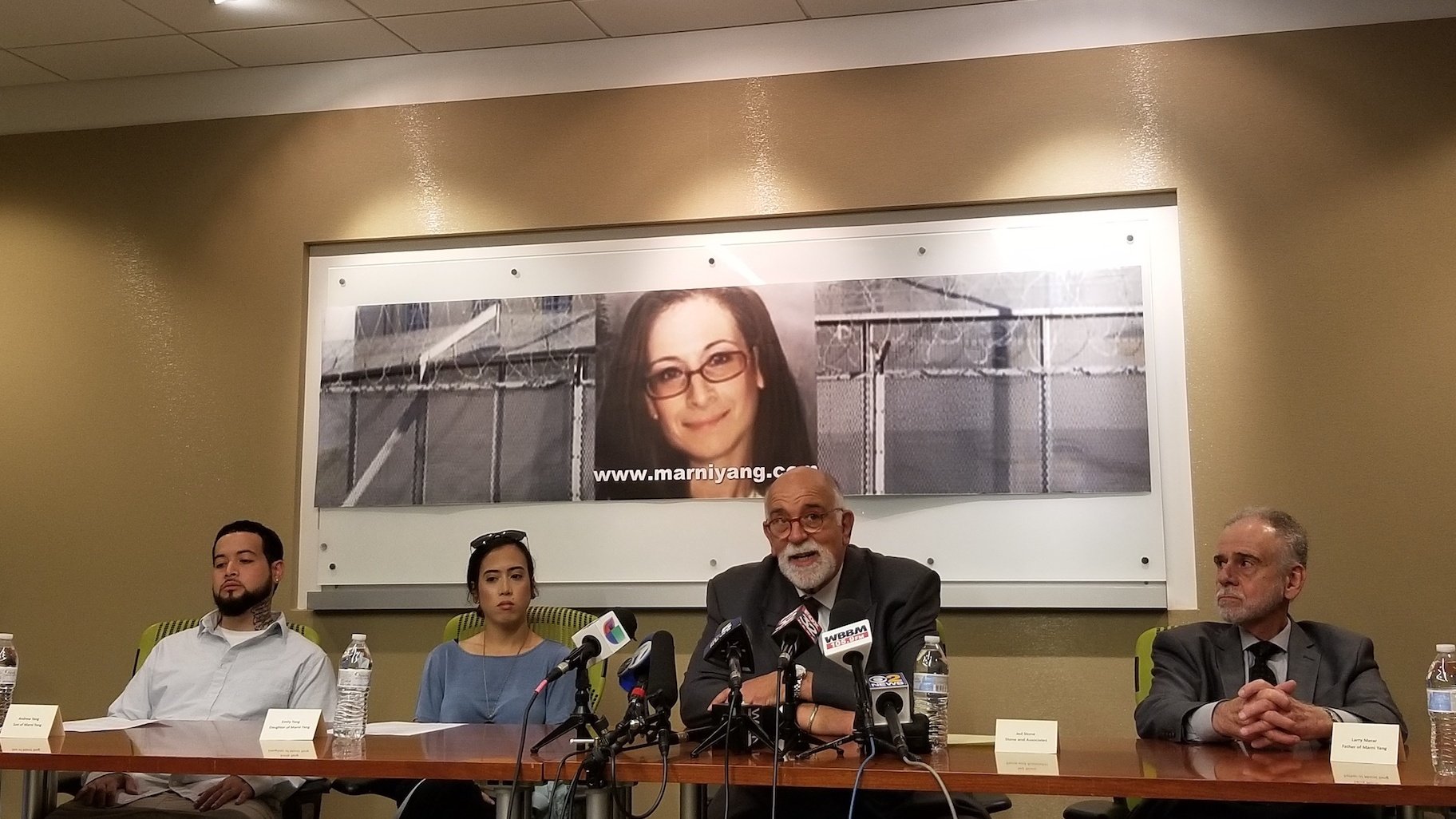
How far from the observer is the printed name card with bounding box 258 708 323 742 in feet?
9.21

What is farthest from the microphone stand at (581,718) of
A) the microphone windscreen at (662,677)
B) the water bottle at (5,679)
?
the water bottle at (5,679)

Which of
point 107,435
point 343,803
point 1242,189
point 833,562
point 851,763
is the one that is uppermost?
point 1242,189

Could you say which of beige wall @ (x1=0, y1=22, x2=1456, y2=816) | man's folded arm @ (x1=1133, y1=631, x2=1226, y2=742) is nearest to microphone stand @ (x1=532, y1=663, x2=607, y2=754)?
man's folded arm @ (x1=1133, y1=631, x2=1226, y2=742)

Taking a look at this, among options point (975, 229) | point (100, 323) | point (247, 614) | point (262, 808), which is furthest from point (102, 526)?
point (975, 229)

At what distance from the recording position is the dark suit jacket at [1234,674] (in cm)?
290

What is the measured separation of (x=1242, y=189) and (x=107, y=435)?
14.3 ft

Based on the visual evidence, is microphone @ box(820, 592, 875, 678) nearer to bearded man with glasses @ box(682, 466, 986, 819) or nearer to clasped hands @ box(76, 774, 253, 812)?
bearded man with glasses @ box(682, 466, 986, 819)

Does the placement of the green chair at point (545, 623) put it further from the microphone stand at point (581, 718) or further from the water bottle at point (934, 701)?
the water bottle at point (934, 701)

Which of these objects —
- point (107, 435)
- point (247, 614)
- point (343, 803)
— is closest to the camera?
point (247, 614)

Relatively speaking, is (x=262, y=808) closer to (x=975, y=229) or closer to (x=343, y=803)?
(x=343, y=803)

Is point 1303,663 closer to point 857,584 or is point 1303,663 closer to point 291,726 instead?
point 857,584

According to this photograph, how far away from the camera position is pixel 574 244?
471cm

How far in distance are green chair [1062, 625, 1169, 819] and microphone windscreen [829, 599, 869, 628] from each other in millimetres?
686

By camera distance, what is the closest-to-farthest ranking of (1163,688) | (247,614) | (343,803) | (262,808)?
(1163,688) < (262,808) < (247,614) < (343,803)
